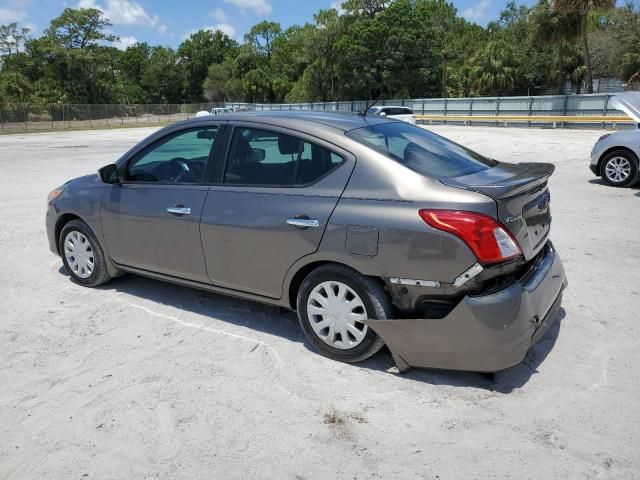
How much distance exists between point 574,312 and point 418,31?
55172 millimetres

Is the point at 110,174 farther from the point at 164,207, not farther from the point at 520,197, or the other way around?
the point at 520,197

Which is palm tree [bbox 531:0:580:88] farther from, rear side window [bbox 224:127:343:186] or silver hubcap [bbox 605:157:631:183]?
rear side window [bbox 224:127:343:186]

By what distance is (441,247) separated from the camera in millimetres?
3205

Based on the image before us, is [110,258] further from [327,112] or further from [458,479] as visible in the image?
[458,479]

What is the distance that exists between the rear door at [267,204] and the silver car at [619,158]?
8028 mm

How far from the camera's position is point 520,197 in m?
3.43

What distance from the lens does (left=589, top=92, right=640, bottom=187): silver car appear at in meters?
10.1

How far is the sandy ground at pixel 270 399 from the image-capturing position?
2.81 metres

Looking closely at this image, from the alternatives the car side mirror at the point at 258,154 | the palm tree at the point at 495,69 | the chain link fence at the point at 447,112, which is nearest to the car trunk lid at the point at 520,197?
the car side mirror at the point at 258,154

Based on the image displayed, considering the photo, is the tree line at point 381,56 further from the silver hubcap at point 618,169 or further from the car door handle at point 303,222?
Answer: the car door handle at point 303,222

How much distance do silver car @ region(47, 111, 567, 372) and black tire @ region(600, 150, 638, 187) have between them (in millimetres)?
7230

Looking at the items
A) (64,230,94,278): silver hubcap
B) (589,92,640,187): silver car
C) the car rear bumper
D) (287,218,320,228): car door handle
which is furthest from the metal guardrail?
the car rear bumper

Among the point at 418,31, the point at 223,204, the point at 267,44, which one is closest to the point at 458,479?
the point at 223,204

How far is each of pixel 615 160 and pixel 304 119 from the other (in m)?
8.52
